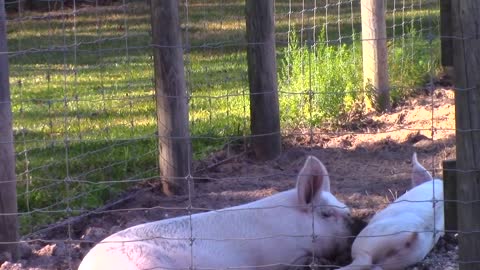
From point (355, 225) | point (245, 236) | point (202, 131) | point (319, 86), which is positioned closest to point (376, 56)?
point (319, 86)

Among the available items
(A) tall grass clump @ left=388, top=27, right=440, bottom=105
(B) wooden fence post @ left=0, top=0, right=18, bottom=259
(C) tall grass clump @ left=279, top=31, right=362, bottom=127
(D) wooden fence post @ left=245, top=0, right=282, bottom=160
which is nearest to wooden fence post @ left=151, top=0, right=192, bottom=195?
(D) wooden fence post @ left=245, top=0, right=282, bottom=160

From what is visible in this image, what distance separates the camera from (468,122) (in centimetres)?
461

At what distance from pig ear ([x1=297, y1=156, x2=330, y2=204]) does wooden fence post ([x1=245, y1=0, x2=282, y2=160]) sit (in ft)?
7.32

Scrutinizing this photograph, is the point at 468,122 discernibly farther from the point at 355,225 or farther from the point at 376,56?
the point at 376,56

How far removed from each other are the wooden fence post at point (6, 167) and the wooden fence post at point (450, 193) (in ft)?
7.69

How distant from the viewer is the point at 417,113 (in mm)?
9031

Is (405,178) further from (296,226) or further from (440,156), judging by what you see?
(296,226)

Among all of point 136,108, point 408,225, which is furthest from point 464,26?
point 136,108

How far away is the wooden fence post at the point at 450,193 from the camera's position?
478cm

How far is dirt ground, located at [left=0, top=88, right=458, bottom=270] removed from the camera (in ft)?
19.2

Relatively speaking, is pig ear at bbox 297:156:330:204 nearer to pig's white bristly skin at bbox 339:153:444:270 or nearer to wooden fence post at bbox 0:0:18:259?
pig's white bristly skin at bbox 339:153:444:270

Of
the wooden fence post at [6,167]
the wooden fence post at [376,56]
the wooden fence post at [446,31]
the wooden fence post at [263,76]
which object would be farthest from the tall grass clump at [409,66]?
the wooden fence post at [446,31]

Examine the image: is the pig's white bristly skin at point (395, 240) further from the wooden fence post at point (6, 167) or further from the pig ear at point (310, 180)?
the wooden fence post at point (6, 167)

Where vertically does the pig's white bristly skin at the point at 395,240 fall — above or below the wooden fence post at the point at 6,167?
below
